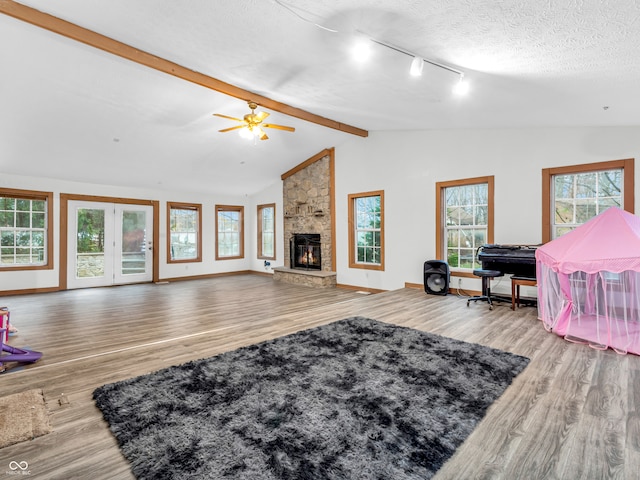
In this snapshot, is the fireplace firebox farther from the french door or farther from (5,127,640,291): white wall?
the french door

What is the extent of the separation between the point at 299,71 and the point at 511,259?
12.5ft

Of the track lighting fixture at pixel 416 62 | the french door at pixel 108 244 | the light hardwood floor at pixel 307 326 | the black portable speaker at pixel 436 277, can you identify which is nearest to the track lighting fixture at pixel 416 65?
the track lighting fixture at pixel 416 62

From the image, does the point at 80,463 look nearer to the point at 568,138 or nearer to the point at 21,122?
the point at 21,122

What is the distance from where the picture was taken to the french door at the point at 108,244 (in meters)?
7.54

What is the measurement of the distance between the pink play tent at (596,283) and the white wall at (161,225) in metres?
7.10

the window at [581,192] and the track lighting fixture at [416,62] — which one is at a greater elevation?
the track lighting fixture at [416,62]

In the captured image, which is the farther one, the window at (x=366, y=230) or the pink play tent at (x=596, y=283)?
the window at (x=366, y=230)

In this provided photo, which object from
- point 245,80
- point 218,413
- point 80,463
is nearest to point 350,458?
point 218,413

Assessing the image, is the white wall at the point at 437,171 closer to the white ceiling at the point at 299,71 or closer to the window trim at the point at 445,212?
the window trim at the point at 445,212

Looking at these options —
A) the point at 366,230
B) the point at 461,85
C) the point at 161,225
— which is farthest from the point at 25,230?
the point at 461,85

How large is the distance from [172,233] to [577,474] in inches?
364

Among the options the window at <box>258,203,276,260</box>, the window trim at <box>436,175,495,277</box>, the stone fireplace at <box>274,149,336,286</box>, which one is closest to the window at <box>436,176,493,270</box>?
the window trim at <box>436,175,495,277</box>

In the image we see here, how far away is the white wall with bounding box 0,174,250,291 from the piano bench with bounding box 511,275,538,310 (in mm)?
6443

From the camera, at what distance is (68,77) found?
405 centimetres
